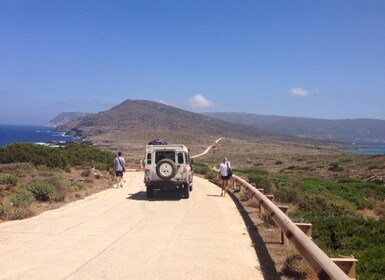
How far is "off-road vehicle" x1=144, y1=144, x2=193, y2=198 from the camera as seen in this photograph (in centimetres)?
1680

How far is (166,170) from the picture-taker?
1683 cm

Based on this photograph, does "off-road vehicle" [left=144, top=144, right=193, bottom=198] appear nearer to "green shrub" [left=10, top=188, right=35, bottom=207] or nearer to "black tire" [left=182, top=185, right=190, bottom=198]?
"black tire" [left=182, top=185, right=190, bottom=198]

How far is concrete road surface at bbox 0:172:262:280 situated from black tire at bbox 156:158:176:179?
284 centimetres

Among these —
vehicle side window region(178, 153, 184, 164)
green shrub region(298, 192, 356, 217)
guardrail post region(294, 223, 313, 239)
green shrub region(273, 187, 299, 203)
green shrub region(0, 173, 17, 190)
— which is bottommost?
green shrub region(298, 192, 356, 217)

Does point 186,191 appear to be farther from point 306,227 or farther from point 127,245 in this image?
point 306,227

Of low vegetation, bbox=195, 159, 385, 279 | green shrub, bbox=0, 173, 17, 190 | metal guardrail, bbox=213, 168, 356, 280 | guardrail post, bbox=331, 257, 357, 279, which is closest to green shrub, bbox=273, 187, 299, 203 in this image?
low vegetation, bbox=195, 159, 385, 279

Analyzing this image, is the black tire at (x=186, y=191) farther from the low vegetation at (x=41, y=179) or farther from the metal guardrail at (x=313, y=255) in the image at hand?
the metal guardrail at (x=313, y=255)

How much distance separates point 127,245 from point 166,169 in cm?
851

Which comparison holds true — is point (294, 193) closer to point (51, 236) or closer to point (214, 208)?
point (214, 208)

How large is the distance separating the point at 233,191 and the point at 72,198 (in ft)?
27.2

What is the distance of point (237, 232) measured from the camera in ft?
33.6

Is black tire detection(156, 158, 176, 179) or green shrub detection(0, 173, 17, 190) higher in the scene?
black tire detection(156, 158, 176, 179)

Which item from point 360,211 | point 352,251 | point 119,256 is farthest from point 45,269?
point 360,211

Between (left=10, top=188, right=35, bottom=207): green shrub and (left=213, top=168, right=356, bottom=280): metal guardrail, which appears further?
(left=10, top=188, right=35, bottom=207): green shrub
